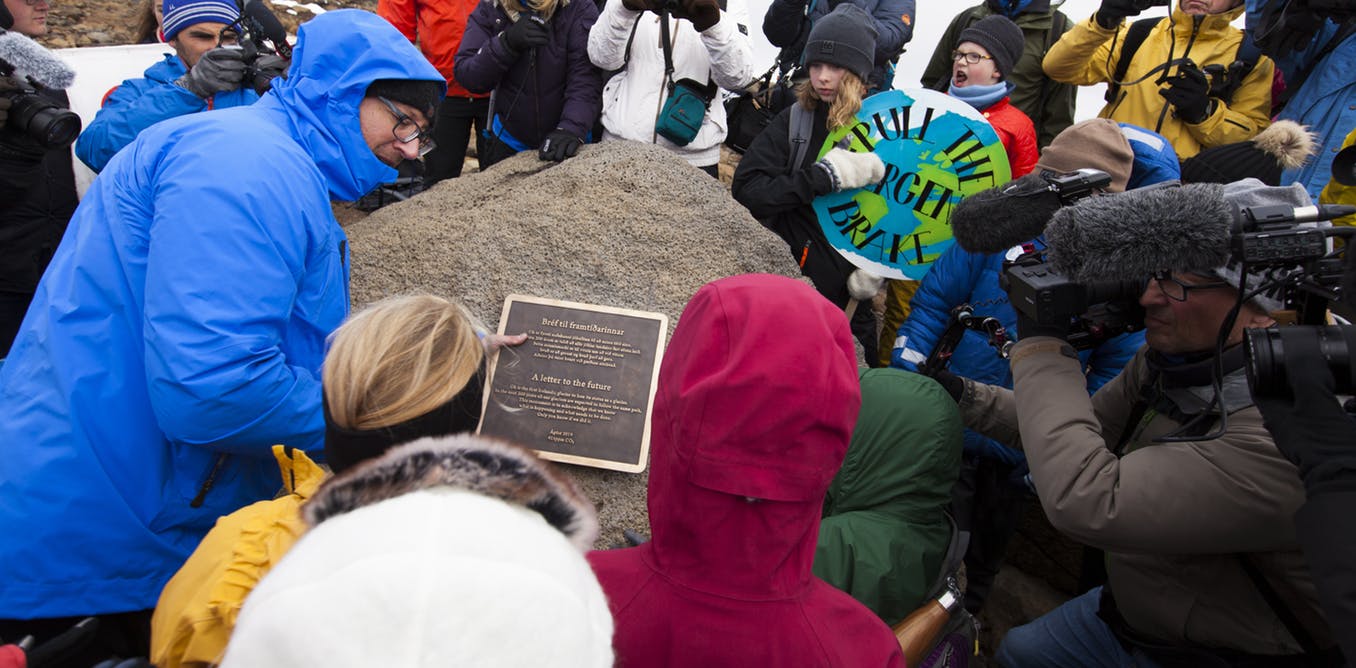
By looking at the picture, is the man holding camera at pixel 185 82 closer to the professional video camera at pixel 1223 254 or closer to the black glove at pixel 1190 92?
the professional video camera at pixel 1223 254

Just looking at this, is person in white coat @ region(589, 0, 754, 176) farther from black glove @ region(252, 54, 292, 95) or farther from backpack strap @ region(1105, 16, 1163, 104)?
backpack strap @ region(1105, 16, 1163, 104)

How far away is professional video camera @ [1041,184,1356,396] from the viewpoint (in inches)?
64.4

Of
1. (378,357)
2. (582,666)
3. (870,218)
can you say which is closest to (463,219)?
(870,218)

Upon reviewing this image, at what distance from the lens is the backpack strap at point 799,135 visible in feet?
13.1

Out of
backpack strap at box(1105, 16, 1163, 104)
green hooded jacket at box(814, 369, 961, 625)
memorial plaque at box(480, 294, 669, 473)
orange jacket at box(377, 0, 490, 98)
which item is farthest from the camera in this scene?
orange jacket at box(377, 0, 490, 98)

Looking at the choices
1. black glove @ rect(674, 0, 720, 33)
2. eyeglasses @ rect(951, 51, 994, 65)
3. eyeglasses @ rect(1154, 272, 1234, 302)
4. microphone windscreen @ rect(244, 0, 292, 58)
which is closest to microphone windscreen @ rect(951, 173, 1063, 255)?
eyeglasses @ rect(1154, 272, 1234, 302)

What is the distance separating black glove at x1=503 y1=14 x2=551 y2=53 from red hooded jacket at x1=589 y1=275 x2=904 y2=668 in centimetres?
310

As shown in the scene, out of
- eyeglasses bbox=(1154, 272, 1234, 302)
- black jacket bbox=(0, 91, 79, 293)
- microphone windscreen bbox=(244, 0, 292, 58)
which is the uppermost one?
eyeglasses bbox=(1154, 272, 1234, 302)

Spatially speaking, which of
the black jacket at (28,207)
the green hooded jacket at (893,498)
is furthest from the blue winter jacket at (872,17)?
the black jacket at (28,207)

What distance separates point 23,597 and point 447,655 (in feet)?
5.74

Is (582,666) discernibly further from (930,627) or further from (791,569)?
(930,627)

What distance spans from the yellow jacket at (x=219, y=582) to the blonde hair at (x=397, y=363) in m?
0.24

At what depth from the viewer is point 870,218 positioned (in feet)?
12.8

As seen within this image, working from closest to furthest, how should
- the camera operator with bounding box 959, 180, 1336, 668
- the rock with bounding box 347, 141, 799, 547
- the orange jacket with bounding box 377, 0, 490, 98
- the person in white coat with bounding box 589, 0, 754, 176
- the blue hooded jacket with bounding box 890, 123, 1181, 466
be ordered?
the camera operator with bounding box 959, 180, 1336, 668, the blue hooded jacket with bounding box 890, 123, 1181, 466, the rock with bounding box 347, 141, 799, 547, the person in white coat with bounding box 589, 0, 754, 176, the orange jacket with bounding box 377, 0, 490, 98
